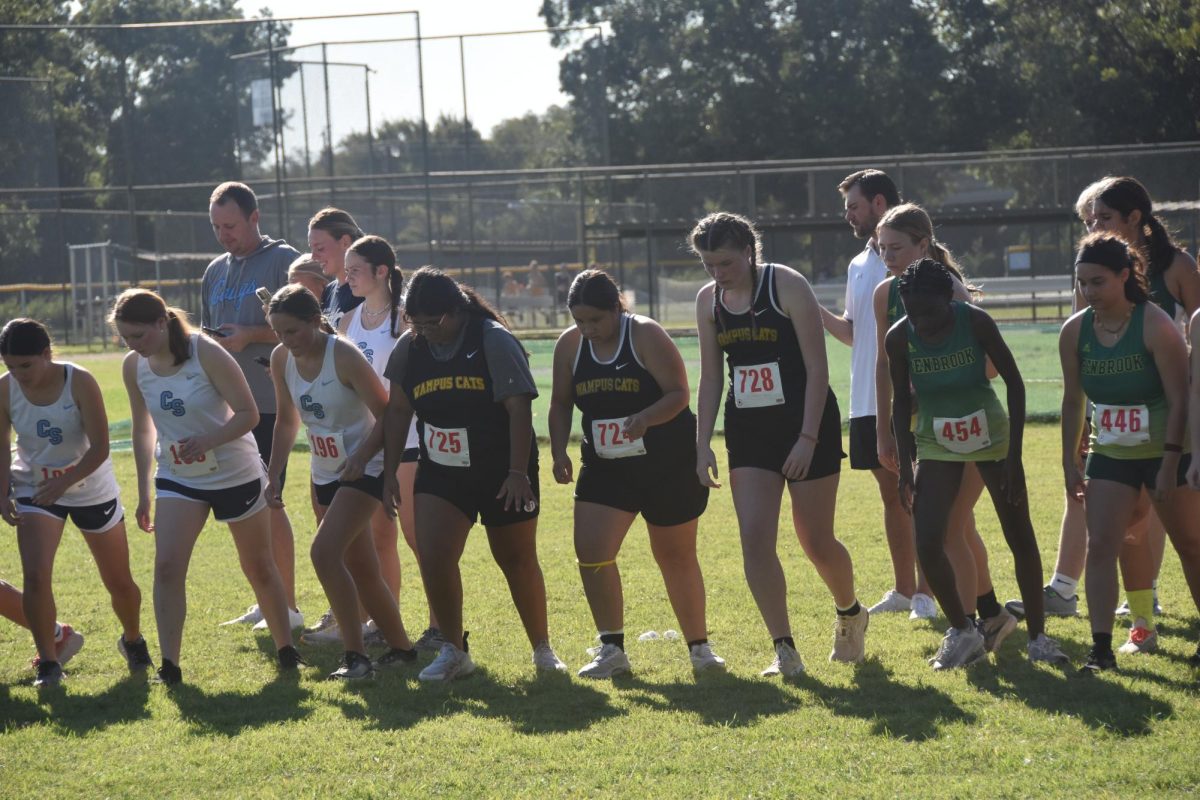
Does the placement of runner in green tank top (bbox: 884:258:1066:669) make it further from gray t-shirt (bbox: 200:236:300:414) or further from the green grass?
A: gray t-shirt (bbox: 200:236:300:414)

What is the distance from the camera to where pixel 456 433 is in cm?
595

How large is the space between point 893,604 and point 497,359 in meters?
2.55

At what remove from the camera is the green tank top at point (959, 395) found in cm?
563

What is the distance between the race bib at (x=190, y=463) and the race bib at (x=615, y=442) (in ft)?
5.55

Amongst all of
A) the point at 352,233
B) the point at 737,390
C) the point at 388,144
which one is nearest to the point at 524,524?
the point at 737,390

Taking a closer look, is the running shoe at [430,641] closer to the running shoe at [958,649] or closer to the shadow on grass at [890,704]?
the shadow on grass at [890,704]

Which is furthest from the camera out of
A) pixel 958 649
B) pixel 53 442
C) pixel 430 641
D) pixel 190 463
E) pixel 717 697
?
pixel 430 641

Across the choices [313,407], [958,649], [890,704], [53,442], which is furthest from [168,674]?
[958,649]

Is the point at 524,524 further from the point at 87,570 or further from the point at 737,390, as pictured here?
the point at 87,570

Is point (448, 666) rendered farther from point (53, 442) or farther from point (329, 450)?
point (53, 442)

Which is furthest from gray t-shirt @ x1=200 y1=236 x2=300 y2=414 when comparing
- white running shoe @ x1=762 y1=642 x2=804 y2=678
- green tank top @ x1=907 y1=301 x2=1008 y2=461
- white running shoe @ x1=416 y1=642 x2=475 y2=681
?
green tank top @ x1=907 y1=301 x2=1008 y2=461

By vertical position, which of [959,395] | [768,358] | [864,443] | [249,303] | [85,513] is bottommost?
[85,513]

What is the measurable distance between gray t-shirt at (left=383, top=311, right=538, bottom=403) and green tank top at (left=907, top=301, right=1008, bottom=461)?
157 cm

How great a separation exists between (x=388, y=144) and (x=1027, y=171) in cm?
1207
